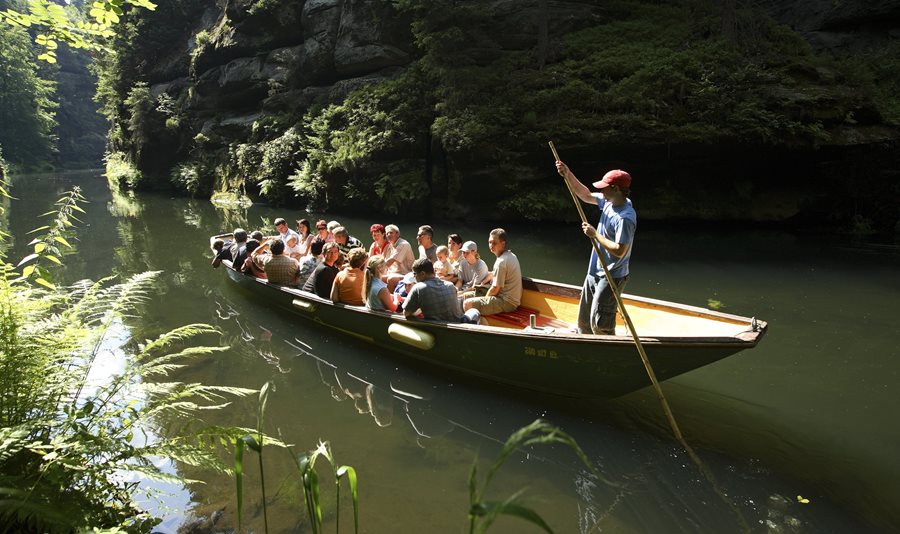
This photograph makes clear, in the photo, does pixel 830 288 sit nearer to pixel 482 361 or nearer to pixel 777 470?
pixel 777 470

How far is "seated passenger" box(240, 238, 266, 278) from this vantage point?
979cm

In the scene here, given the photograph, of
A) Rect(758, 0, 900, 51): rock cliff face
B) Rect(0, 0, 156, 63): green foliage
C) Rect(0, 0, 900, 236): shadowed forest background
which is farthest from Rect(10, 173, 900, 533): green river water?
Rect(758, 0, 900, 51): rock cliff face

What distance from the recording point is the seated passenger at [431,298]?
6.27m

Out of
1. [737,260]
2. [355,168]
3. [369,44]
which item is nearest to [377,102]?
[355,168]

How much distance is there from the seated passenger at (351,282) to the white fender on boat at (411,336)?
2.96 feet

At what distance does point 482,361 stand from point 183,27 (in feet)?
124

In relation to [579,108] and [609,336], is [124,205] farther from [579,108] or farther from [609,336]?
[609,336]

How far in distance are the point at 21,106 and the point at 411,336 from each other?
60103 mm

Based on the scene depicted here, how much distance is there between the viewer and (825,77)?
547 inches

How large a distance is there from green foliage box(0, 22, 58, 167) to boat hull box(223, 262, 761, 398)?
57159mm

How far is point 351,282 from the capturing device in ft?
24.1

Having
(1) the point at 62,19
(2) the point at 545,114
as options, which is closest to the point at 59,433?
(1) the point at 62,19

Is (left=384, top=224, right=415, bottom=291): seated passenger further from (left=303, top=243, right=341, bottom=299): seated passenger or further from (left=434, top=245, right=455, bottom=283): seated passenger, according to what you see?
(left=303, top=243, right=341, bottom=299): seated passenger

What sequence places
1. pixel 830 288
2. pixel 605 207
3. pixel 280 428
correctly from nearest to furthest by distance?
pixel 605 207 < pixel 280 428 < pixel 830 288
